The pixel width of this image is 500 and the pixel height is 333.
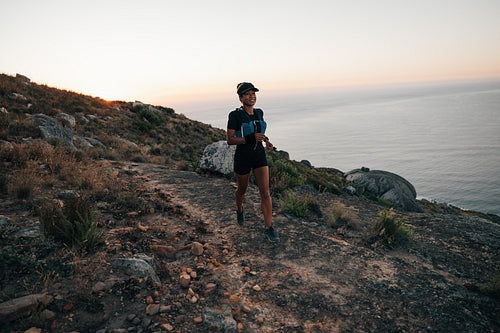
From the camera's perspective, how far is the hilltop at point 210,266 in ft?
8.37

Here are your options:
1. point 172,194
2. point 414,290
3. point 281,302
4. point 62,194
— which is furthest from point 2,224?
point 414,290

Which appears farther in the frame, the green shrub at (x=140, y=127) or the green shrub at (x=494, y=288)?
the green shrub at (x=140, y=127)

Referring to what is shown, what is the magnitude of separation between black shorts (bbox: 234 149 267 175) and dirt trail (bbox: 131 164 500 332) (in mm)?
1449

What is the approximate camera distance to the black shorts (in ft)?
13.8

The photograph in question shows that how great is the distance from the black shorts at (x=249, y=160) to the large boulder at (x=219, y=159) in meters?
4.83

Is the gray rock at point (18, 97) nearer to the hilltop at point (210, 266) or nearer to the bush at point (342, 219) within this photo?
the hilltop at point (210, 266)

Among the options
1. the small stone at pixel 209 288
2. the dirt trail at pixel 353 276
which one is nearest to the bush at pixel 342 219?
the dirt trail at pixel 353 276

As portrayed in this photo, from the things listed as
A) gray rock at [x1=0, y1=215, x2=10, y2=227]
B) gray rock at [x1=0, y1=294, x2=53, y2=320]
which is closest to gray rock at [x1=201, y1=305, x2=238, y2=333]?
gray rock at [x1=0, y1=294, x2=53, y2=320]

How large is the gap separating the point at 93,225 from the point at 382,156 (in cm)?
7824

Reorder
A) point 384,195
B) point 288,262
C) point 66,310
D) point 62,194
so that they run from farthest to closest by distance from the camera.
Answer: point 384,195, point 62,194, point 288,262, point 66,310

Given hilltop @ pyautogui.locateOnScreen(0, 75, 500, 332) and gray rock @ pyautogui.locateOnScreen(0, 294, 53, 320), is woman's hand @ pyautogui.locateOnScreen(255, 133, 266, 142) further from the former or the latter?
gray rock @ pyautogui.locateOnScreen(0, 294, 53, 320)

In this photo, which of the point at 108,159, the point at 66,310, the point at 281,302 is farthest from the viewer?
the point at 108,159

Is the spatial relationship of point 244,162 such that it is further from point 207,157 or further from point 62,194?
point 207,157

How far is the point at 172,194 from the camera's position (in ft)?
22.4
